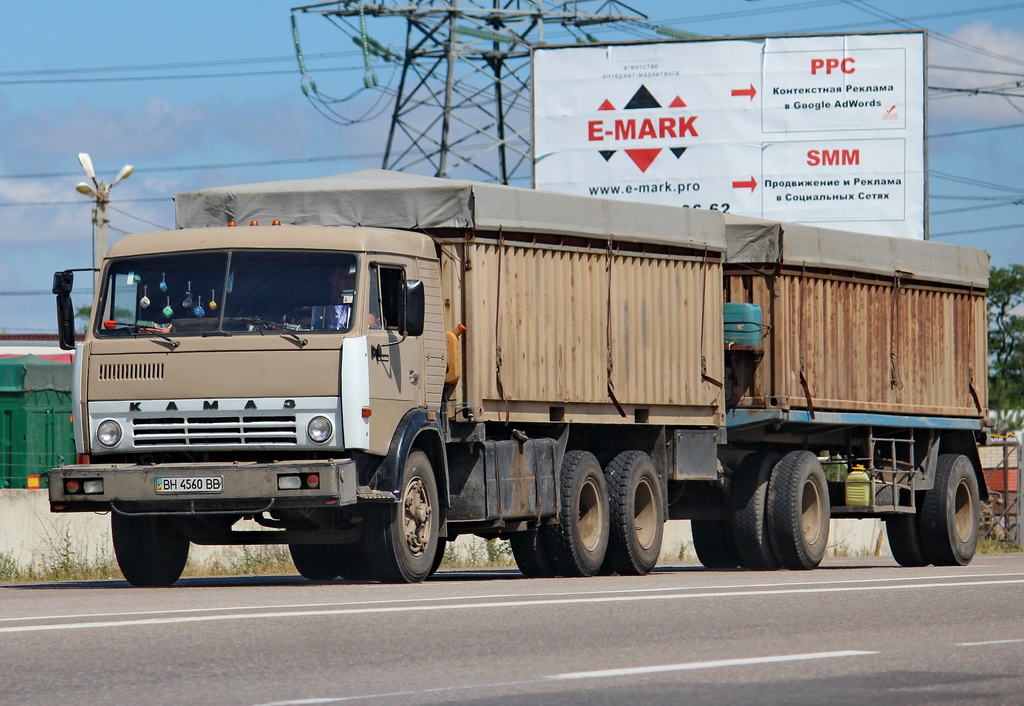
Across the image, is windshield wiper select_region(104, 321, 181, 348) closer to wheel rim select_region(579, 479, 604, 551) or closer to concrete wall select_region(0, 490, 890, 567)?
wheel rim select_region(579, 479, 604, 551)

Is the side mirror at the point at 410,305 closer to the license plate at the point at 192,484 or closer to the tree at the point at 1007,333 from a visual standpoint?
the license plate at the point at 192,484

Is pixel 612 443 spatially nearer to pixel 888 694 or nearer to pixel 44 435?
pixel 888 694

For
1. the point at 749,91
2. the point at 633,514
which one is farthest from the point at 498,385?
the point at 749,91

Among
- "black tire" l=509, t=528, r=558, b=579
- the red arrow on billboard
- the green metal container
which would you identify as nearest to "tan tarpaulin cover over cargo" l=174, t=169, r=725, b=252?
"black tire" l=509, t=528, r=558, b=579

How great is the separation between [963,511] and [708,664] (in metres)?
15.3

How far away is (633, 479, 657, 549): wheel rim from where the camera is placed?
61.6 ft

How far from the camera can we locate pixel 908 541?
23062 millimetres

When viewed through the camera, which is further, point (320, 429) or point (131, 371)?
point (131, 371)

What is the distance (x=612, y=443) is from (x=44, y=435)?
13218 mm

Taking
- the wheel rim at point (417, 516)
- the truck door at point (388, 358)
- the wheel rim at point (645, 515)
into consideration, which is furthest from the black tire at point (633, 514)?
the truck door at point (388, 358)

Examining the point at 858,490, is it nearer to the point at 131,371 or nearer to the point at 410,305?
the point at 410,305

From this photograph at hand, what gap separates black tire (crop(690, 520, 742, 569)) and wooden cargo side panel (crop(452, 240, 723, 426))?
2.86 m

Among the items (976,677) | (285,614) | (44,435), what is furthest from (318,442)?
(44,435)

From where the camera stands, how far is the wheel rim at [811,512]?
21.0 metres
